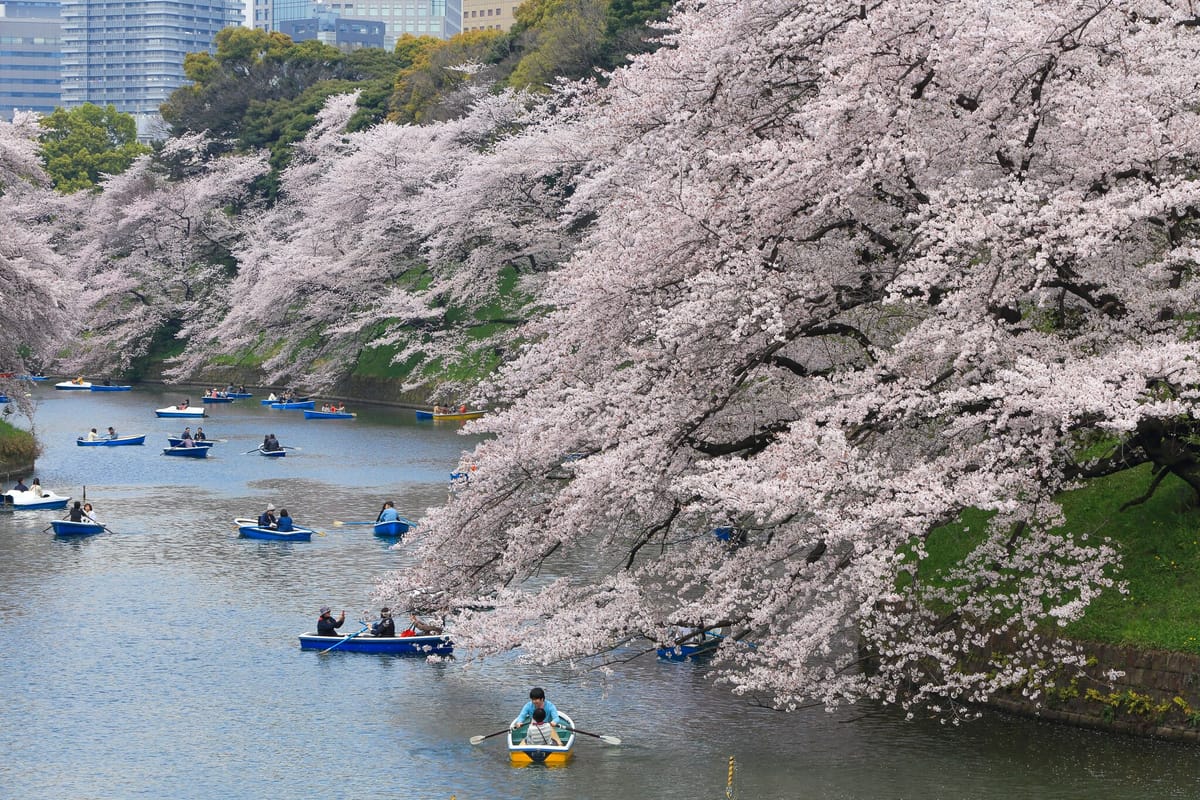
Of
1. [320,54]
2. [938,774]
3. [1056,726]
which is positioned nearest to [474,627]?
[938,774]

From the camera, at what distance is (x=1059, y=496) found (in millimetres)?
24797

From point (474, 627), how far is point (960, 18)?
11663mm

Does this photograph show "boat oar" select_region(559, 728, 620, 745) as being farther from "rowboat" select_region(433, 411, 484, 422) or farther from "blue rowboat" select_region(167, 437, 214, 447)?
"rowboat" select_region(433, 411, 484, 422)

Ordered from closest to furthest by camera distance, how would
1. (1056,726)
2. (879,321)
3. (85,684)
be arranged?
(1056,726) → (879,321) → (85,684)

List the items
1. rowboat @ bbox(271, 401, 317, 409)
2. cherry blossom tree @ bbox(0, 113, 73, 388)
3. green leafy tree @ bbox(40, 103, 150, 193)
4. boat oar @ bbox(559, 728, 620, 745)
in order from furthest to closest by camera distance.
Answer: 1. green leafy tree @ bbox(40, 103, 150, 193)
2. rowboat @ bbox(271, 401, 317, 409)
3. cherry blossom tree @ bbox(0, 113, 73, 388)
4. boat oar @ bbox(559, 728, 620, 745)

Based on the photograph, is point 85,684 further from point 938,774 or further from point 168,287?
point 168,287

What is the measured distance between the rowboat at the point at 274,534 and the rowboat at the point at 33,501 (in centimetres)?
864

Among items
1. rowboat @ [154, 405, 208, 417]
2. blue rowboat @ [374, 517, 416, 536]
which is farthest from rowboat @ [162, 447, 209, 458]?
blue rowboat @ [374, 517, 416, 536]

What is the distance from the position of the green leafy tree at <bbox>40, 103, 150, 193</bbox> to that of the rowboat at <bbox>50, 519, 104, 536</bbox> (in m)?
84.0

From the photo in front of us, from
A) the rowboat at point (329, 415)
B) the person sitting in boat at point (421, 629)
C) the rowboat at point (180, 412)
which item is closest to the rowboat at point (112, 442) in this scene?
the rowboat at point (180, 412)

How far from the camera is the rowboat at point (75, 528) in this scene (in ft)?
131

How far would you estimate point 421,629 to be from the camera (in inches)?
1105

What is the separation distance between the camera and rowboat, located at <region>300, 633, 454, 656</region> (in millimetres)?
27720

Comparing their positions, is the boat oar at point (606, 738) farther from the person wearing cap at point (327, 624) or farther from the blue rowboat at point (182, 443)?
the blue rowboat at point (182, 443)
